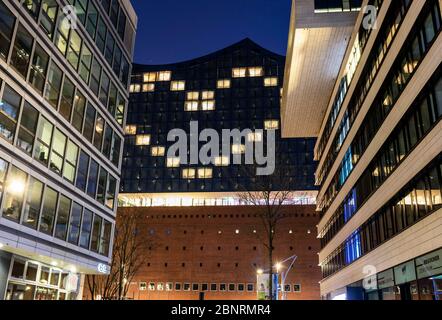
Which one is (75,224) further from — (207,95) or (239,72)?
(239,72)

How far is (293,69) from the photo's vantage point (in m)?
43.9

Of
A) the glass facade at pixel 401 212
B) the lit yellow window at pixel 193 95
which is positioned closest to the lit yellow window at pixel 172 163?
the lit yellow window at pixel 193 95

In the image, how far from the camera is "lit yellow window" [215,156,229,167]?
9269 cm

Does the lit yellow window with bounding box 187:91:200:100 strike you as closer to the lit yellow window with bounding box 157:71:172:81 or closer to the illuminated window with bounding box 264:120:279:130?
the lit yellow window with bounding box 157:71:172:81

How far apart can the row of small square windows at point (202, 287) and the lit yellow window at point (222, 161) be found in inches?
988

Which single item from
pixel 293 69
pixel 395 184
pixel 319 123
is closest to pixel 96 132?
pixel 395 184

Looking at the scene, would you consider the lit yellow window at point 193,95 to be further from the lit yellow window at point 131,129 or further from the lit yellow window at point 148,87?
the lit yellow window at point 131,129

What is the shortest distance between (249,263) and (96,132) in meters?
61.2

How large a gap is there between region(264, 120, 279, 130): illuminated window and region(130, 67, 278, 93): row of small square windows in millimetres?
8995

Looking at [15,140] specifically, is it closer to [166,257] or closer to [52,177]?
[52,177]

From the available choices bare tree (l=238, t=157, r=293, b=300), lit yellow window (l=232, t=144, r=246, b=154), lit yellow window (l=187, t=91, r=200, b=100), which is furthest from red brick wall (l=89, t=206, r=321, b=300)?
bare tree (l=238, t=157, r=293, b=300)

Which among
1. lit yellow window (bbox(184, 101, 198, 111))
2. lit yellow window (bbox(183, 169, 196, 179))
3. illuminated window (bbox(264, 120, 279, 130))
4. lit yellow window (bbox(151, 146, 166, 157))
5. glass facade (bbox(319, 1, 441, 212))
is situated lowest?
glass facade (bbox(319, 1, 441, 212))
